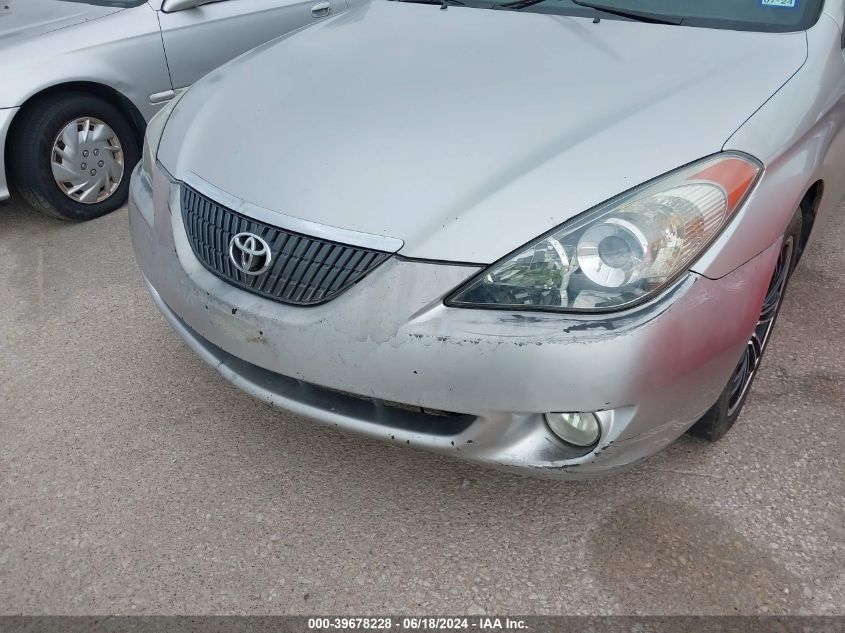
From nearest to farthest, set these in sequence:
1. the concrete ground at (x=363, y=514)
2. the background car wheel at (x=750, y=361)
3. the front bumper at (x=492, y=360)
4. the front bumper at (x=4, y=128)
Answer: the front bumper at (x=492, y=360) < the concrete ground at (x=363, y=514) < the background car wheel at (x=750, y=361) < the front bumper at (x=4, y=128)

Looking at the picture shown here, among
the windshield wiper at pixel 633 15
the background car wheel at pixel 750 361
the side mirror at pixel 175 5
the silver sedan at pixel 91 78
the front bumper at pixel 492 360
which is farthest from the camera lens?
the side mirror at pixel 175 5

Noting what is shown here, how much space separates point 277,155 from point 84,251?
6.38 ft

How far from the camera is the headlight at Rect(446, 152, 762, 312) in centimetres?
163

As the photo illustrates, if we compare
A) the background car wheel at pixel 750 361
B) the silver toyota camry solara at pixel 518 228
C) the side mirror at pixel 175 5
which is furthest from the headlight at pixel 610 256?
the side mirror at pixel 175 5

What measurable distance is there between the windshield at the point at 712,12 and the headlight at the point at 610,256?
0.81 meters

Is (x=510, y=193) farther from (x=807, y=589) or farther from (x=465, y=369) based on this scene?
(x=807, y=589)

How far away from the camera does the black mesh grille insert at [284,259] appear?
1736mm

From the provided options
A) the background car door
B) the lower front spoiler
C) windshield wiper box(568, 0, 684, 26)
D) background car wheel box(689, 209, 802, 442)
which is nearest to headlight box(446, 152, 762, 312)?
the lower front spoiler

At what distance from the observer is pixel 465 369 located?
1.63 m

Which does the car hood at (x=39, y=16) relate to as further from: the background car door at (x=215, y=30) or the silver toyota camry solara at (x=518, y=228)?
the silver toyota camry solara at (x=518, y=228)

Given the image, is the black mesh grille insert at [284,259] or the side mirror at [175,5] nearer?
the black mesh grille insert at [284,259]

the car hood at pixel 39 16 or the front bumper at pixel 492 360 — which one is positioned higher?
the car hood at pixel 39 16

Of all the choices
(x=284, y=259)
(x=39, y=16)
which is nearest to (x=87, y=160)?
(x=39, y=16)

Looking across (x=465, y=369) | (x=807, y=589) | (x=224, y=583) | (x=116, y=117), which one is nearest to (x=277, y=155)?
(x=465, y=369)
